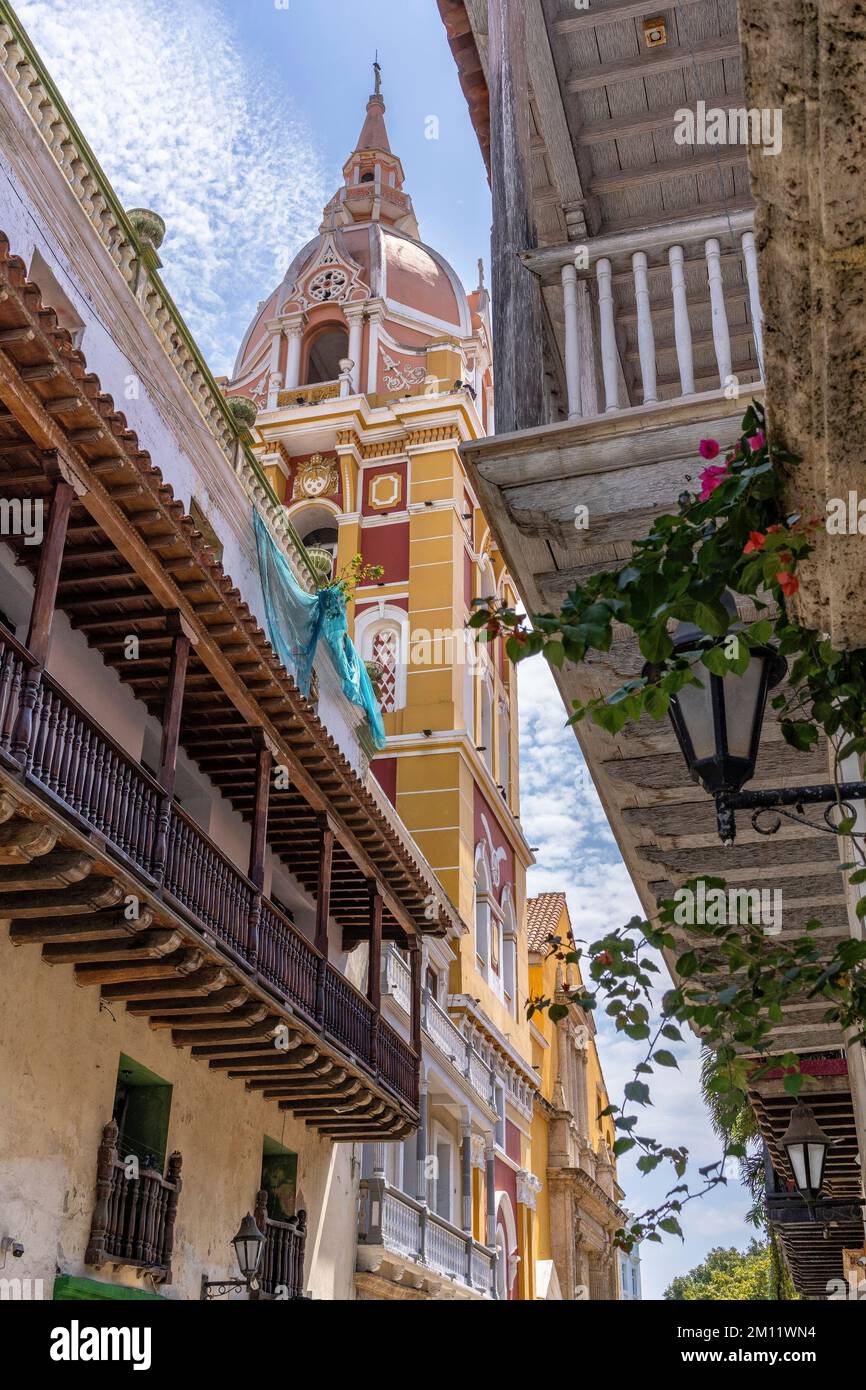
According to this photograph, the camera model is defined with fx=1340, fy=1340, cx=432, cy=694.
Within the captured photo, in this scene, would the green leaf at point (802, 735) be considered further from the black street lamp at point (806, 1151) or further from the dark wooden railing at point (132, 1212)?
the dark wooden railing at point (132, 1212)

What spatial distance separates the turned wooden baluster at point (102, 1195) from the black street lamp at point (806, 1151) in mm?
5799

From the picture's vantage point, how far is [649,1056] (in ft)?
13.5

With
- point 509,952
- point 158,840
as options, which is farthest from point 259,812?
point 509,952

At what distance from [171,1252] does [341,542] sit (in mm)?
19288

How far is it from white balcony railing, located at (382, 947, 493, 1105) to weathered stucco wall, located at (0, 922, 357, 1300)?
16.1ft

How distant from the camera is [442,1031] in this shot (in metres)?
22.5

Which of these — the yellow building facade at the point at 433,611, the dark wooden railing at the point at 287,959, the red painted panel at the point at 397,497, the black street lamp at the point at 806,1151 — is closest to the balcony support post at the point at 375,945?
the dark wooden railing at the point at 287,959

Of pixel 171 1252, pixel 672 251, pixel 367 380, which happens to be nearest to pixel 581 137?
pixel 672 251

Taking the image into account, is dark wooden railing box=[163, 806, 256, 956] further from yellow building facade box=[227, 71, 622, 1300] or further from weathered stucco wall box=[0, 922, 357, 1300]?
yellow building facade box=[227, 71, 622, 1300]

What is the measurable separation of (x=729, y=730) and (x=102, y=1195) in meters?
8.68

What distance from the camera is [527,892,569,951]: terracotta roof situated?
3488 cm

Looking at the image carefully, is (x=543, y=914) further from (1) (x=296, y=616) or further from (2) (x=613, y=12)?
(2) (x=613, y=12)

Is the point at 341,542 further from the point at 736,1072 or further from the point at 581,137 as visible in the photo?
the point at 736,1072
